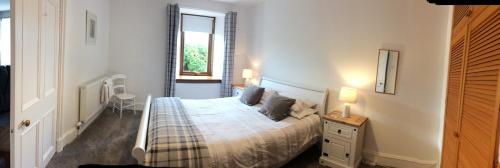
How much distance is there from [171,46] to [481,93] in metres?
4.66

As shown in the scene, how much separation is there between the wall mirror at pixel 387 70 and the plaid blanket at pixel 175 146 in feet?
7.11

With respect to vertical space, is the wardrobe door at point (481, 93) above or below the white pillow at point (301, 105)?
above

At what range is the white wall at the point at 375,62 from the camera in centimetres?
292

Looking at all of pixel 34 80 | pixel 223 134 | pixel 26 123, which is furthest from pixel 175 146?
pixel 34 80

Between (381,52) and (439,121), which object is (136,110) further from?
(439,121)

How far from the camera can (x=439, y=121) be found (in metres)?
2.89

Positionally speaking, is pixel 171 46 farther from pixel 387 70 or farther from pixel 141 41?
pixel 387 70

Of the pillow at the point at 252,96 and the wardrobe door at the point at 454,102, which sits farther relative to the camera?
the pillow at the point at 252,96

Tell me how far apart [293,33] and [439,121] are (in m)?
2.25

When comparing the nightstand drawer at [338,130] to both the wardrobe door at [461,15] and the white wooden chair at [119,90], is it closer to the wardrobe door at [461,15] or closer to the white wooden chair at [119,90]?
the wardrobe door at [461,15]

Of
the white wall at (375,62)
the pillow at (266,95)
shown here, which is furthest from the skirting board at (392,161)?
the pillow at (266,95)

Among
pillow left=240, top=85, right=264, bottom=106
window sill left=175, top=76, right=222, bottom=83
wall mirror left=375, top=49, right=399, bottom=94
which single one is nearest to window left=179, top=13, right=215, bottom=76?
window sill left=175, top=76, right=222, bottom=83

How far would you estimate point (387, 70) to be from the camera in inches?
124

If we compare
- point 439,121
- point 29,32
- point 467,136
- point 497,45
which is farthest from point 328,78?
point 29,32
